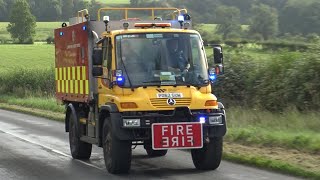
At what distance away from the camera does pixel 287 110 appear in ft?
58.7

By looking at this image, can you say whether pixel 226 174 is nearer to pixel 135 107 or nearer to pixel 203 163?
pixel 203 163

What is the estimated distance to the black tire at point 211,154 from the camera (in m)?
10.8

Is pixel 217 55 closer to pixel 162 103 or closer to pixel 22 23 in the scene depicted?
pixel 162 103

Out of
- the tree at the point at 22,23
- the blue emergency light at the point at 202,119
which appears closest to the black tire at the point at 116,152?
the blue emergency light at the point at 202,119

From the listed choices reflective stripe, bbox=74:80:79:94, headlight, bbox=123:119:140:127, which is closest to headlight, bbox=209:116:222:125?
headlight, bbox=123:119:140:127

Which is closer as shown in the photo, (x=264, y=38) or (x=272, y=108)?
(x=272, y=108)

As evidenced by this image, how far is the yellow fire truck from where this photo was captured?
1009cm

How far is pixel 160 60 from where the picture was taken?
10.7 m

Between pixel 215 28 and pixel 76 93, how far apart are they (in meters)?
22.2

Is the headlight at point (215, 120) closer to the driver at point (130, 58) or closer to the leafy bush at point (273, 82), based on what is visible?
the driver at point (130, 58)

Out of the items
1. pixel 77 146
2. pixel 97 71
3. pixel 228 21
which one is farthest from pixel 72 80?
pixel 228 21

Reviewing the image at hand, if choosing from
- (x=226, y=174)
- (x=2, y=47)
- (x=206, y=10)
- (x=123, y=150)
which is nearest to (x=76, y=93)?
(x=123, y=150)

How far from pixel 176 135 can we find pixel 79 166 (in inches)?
105

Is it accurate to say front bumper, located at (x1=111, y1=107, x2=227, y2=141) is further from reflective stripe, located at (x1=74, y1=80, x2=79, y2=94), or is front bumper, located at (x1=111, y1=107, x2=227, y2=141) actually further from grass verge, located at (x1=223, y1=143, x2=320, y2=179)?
reflective stripe, located at (x1=74, y1=80, x2=79, y2=94)
